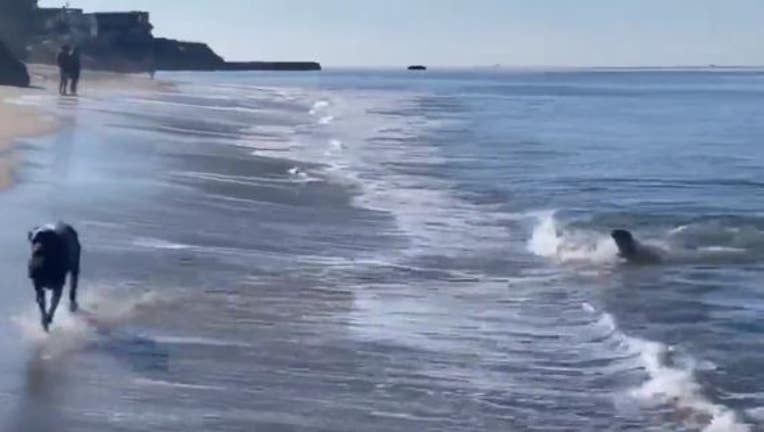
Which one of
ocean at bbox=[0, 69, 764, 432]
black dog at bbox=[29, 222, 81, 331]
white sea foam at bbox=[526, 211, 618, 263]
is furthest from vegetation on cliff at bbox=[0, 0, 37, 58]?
black dog at bbox=[29, 222, 81, 331]

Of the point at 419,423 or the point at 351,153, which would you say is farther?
the point at 351,153

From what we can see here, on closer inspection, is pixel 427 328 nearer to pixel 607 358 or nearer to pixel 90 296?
pixel 607 358

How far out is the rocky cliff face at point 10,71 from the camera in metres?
40.8

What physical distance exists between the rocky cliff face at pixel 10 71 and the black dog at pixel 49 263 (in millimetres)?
31469

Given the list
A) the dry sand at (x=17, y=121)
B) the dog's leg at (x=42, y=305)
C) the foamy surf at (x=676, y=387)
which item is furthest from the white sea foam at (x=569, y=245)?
the dog's leg at (x=42, y=305)

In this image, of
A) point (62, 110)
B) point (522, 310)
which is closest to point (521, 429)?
point (522, 310)

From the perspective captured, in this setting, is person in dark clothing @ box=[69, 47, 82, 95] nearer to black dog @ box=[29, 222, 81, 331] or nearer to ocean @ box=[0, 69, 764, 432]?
ocean @ box=[0, 69, 764, 432]

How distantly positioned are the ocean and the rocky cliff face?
13795mm

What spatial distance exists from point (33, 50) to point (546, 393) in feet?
203

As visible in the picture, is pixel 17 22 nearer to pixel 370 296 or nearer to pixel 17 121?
pixel 17 121

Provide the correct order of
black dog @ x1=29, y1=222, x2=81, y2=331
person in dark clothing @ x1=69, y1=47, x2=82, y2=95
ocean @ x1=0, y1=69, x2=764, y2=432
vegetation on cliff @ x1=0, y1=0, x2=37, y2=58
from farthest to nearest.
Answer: vegetation on cliff @ x1=0, y1=0, x2=37, y2=58
person in dark clothing @ x1=69, y1=47, x2=82, y2=95
black dog @ x1=29, y1=222, x2=81, y2=331
ocean @ x1=0, y1=69, x2=764, y2=432

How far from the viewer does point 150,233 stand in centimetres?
1473

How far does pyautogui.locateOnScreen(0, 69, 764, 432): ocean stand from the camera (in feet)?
28.5

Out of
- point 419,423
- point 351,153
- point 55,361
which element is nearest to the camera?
point 419,423
